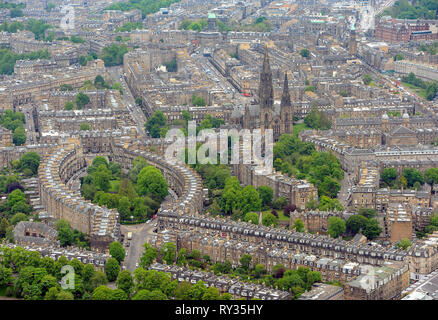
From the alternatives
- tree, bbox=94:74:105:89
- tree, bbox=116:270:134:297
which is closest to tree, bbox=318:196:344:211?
tree, bbox=116:270:134:297

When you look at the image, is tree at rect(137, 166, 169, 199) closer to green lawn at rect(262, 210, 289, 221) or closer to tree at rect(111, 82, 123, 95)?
green lawn at rect(262, 210, 289, 221)

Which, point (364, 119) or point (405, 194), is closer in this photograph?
point (405, 194)

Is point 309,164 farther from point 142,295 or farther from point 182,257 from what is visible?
point 142,295

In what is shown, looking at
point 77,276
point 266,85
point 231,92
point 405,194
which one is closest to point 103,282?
point 77,276

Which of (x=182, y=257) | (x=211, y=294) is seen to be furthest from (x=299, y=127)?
(x=211, y=294)

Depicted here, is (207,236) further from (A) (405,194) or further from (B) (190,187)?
(A) (405,194)

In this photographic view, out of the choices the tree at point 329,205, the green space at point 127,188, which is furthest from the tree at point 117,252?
the tree at point 329,205

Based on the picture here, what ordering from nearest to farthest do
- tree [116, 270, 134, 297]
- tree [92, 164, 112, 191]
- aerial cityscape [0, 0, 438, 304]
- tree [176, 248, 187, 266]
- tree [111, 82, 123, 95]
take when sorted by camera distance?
1. tree [116, 270, 134, 297]
2. aerial cityscape [0, 0, 438, 304]
3. tree [176, 248, 187, 266]
4. tree [92, 164, 112, 191]
5. tree [111, 82, 123, 95]
